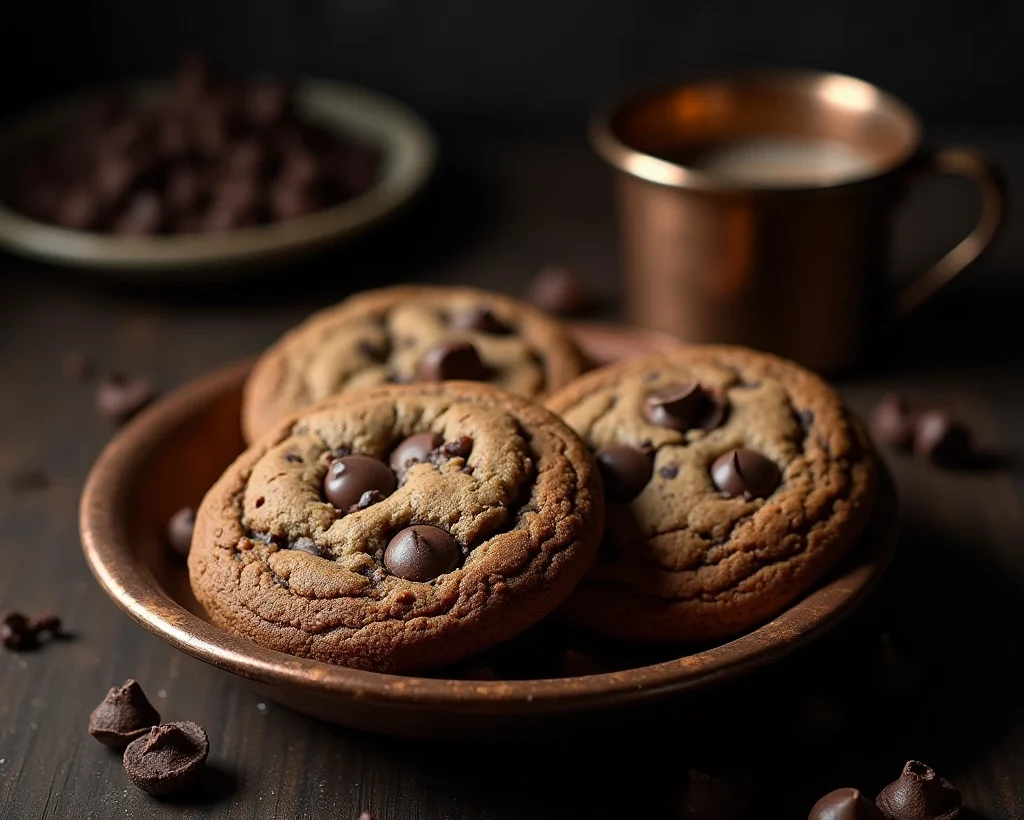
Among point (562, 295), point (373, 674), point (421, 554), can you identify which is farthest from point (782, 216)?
point (373, 674)

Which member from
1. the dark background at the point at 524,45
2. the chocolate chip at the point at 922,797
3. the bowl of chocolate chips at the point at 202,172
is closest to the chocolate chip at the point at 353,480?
the chocolate chip at the point at 922,797

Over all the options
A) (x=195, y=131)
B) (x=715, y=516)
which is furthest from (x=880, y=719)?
(x=195, y=131)

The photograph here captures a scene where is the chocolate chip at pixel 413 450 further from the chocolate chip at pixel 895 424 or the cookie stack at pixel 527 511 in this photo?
the chocolate chip at pixel 895 424

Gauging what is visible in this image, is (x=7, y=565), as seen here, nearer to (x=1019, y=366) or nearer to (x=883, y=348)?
(x=883, y=348)

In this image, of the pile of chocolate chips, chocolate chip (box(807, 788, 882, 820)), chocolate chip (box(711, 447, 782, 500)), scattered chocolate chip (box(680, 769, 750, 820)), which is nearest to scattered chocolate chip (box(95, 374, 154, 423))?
the pile of chocolate chips

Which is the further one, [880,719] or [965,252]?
[965,252]

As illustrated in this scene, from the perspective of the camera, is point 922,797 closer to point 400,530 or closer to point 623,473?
point 623,473
